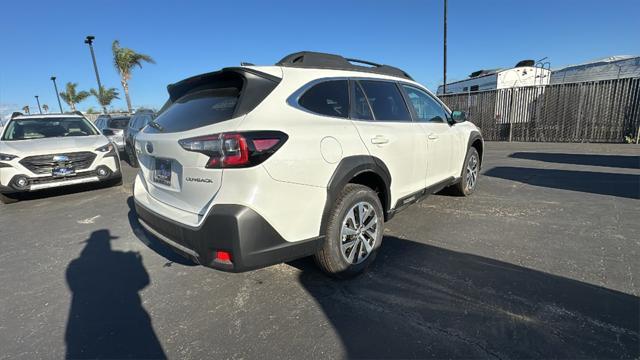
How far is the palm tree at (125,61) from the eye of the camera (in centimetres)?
2470

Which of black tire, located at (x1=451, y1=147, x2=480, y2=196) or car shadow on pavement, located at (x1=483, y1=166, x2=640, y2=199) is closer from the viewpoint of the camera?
black tire, located at (x1=451, y1=147, x2=480, y2=196)

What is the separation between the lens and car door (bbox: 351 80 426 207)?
2857 mm

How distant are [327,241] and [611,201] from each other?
4.75 meters

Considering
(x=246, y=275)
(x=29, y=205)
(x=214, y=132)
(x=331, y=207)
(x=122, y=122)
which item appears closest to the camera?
(x=214, y=132)

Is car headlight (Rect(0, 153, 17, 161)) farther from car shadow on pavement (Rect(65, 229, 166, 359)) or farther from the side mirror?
the side mirror

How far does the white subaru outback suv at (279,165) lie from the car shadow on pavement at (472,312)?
0.31 metres

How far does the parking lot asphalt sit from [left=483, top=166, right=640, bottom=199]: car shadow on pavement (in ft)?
3.34

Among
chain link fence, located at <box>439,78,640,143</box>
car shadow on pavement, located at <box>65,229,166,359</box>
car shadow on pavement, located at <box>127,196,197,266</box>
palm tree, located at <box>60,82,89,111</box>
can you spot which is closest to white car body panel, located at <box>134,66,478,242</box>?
car shadow on pavement, located at <box>127,196,197,266</box>

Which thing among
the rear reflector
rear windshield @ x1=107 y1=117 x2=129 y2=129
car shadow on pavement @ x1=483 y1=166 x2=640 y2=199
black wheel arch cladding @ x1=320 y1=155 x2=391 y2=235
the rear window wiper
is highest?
rear windshield @ x1=107 y1=117 x2=129 y2=129

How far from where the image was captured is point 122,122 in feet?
41.2

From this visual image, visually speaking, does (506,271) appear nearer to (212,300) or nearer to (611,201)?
(212,300)

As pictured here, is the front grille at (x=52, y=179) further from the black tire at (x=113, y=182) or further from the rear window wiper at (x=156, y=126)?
the rear window wiper at (x=156, y=126)

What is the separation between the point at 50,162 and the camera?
541 centimetres

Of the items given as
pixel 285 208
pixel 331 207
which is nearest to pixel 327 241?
pixel 331 207
